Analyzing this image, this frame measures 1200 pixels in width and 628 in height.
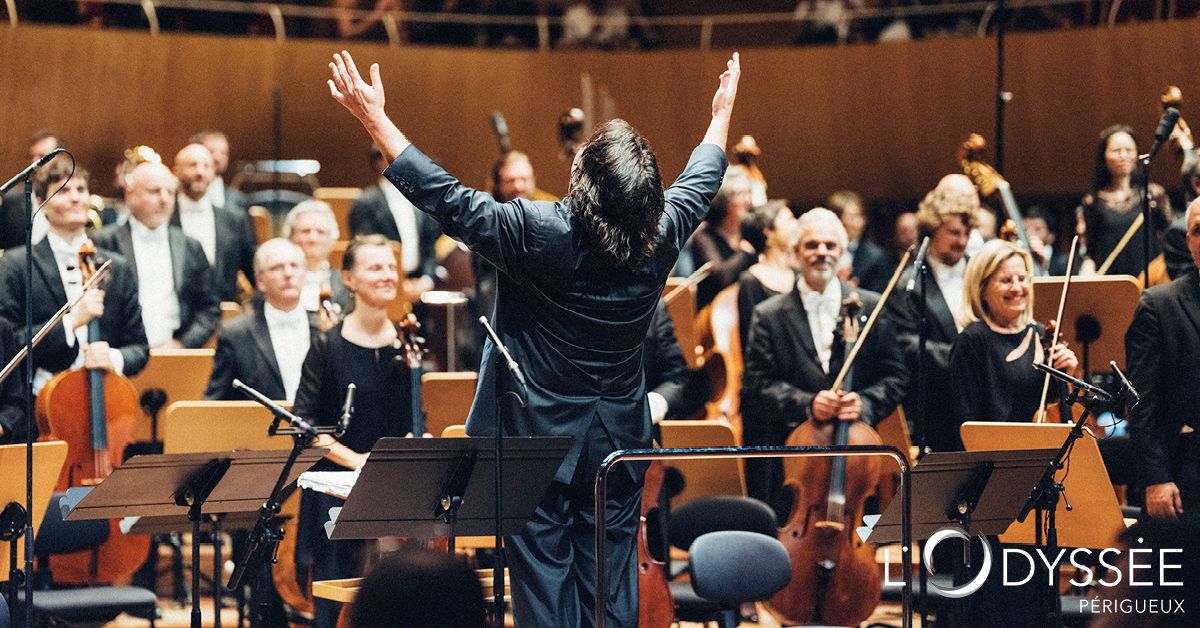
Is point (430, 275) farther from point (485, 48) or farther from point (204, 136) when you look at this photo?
point (485, 48)

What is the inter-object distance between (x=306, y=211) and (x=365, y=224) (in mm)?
1224

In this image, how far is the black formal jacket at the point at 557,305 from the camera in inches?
121

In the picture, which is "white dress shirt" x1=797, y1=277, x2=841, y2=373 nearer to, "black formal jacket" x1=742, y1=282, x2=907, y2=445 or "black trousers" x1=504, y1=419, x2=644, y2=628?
"black formal jacket" x1=742, y1=282, x2=907, y2=445

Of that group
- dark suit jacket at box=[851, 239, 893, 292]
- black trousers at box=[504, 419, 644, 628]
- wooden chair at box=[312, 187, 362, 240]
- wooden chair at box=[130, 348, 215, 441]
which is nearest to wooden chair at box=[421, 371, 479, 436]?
wooden chair at box=[130, 348, 215, 441]

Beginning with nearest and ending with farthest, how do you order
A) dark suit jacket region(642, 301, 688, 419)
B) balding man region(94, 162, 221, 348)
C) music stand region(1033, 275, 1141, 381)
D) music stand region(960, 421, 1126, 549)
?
music stand region(960, 421, 1126, 549) → dark suit jacket region(642, 301, 688, 419) → music stand region(1033, 275, 1141, 381) → balding man region(94, 162, 221, 348)

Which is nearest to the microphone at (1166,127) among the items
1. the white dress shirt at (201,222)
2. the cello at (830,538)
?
the cello at (830,538)

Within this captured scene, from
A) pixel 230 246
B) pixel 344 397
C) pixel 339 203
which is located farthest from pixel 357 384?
pixel 339 203

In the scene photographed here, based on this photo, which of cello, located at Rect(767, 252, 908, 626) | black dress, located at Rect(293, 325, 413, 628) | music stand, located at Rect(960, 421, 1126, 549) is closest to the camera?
music stand, located at Rect(960, 421, 1126, 549)

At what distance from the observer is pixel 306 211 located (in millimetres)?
6059

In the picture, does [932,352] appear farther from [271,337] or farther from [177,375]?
[177,375]

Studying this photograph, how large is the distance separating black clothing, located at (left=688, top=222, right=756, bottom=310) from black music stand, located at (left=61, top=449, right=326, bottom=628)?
2569mm

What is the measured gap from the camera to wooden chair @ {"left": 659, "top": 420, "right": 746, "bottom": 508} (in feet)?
15.5

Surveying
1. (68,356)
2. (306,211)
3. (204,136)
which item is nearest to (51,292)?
(68,356)

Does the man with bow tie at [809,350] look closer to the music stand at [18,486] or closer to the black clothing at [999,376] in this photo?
the black clothing at [999,376]
